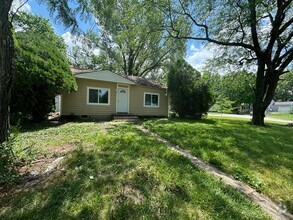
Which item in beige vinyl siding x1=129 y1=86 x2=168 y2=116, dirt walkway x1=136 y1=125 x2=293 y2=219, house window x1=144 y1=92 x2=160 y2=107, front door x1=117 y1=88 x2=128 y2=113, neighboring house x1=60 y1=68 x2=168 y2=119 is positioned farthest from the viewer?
house window x1=144 y1=92 x2=160 y2=107

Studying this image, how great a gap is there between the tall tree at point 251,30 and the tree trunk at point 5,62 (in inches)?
370

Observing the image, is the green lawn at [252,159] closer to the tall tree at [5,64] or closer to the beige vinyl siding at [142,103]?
the tall tree at [5,64]

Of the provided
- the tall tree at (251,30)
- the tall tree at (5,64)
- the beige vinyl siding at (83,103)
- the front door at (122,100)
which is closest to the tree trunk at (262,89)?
the tall tree at (251,30)

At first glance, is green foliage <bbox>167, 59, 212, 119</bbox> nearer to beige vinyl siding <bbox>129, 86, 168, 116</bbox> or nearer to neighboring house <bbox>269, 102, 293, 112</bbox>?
beige vinyl siding <bbox>129, 86, 168, 116</bbox>

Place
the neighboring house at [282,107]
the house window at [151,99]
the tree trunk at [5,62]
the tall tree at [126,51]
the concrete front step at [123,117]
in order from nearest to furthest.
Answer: the tree trunk at [5,62] → the concrete front step at [123,117] → the house window at [151,99] → the tall tree at [126,51] → the neighboring house at [282,107]

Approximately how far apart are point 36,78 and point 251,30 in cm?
1186

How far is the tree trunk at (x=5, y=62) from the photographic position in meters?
3.05

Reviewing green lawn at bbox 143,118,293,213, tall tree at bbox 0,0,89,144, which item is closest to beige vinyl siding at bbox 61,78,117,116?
green lawn at bbox 143,118,293,213

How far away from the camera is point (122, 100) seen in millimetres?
13438

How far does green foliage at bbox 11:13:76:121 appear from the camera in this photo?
7.66m

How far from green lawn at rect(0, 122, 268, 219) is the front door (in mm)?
9441

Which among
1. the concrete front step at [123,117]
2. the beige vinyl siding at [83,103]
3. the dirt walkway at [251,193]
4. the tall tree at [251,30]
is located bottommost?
the dirt walkway at [251,193]

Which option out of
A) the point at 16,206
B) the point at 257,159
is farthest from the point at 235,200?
the point at 16,206

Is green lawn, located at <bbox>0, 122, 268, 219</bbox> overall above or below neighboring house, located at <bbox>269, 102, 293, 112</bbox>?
below
